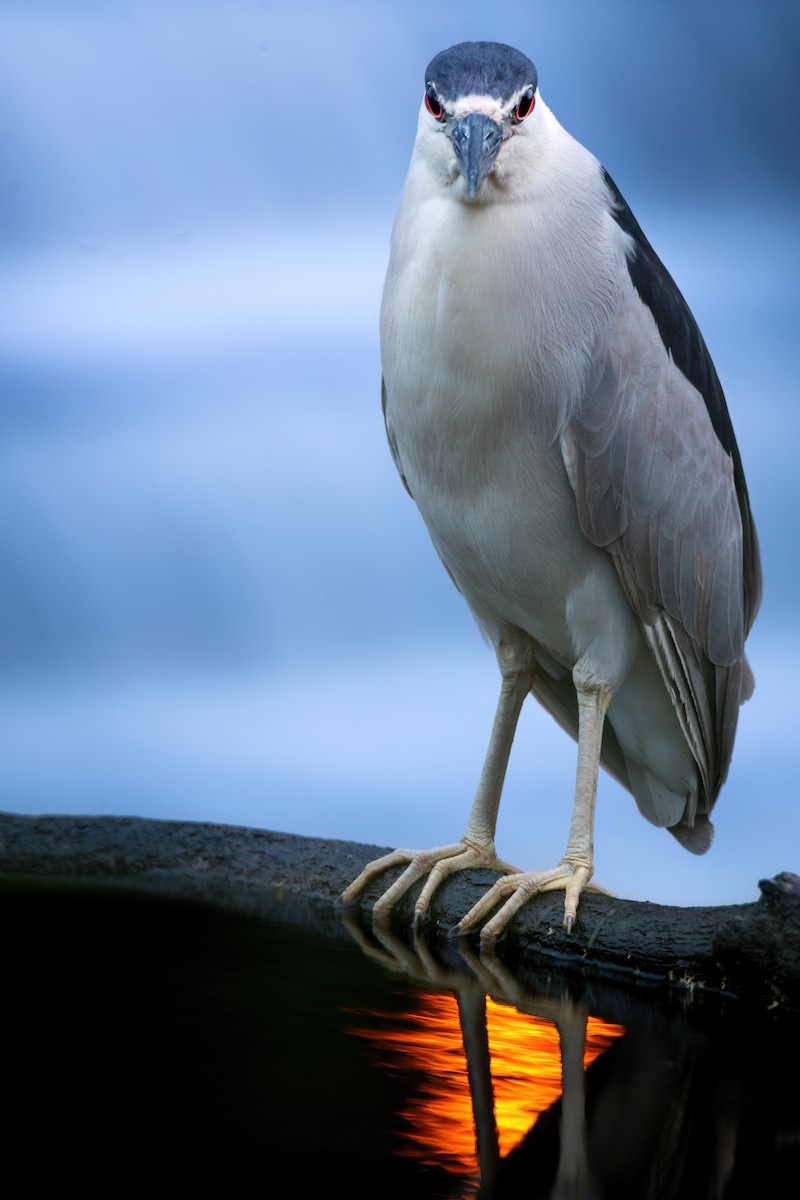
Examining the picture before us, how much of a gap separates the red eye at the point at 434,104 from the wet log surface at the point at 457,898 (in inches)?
48.2

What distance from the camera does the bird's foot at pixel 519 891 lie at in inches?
91.1

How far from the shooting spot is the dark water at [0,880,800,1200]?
1387 millimetres

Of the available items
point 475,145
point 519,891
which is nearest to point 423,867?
point 519,891

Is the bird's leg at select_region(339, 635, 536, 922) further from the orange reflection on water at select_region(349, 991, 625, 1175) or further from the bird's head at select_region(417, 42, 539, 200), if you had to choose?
the bird's head at select_region(417, 42, 539, 200)

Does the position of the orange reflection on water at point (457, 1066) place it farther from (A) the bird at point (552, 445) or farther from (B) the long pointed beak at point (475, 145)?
(B) the long pointed beak at point (475, 145)

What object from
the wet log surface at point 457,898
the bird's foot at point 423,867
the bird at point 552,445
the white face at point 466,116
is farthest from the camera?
the bird's foot at point 423,867

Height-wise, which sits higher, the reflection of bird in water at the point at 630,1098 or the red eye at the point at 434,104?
the red eye at the point at 434,104

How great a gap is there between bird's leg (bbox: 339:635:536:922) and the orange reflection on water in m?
0.46

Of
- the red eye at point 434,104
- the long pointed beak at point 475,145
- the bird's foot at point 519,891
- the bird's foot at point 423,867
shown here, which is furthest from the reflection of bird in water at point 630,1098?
the red eye at point 434,104

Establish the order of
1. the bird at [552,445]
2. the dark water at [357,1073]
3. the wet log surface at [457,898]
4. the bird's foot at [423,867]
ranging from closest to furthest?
the dark water at [357,1073], the wet log surface at [457,898], the bird at [552,445], the bird's foot at [423,867]

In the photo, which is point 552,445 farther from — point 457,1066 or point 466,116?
point 457,1066

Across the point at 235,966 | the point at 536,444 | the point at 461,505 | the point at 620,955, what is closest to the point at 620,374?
the point at 536,444

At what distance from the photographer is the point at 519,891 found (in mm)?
2336

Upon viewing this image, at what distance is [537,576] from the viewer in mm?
2402
